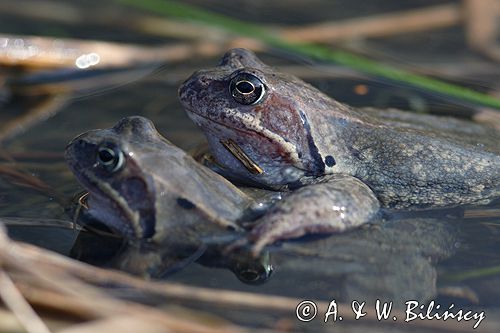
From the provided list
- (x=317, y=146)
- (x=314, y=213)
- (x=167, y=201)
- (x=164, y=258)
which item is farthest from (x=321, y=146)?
(x=164, y=258)

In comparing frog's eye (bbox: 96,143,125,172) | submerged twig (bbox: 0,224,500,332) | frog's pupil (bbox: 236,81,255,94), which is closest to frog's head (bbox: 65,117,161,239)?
frog's eye (bbox: 96,143,125,172)

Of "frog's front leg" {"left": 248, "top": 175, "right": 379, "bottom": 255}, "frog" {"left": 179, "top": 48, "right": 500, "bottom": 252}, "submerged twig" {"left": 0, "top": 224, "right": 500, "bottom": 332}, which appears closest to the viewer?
"submerged twig" {"left": 0, "top": 224, "right": 500, "bottom": 332}

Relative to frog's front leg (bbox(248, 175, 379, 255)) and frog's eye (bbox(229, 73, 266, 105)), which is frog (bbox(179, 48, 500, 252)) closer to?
frog's eye (bbox(229, 73, 266, 105))

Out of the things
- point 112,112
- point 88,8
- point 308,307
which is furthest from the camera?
point 88,8

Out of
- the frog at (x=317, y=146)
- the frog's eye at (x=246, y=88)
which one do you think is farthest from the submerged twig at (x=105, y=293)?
the frog's eye at (x=246, y=88)

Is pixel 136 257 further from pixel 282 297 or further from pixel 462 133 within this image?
pixel 462 133

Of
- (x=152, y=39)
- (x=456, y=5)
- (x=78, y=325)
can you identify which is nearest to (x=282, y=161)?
(x=78, y=325)

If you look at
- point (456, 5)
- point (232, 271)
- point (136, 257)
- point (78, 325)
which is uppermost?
point (456, 5)
